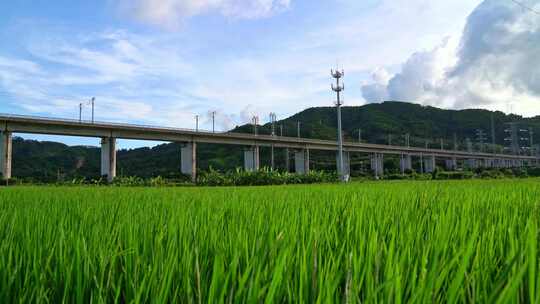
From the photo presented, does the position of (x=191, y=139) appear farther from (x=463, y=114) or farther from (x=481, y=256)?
(x=463, y=114)

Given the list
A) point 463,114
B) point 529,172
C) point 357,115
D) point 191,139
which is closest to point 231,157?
point 191,139

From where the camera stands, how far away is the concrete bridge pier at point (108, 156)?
160 feet

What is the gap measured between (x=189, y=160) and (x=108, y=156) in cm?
1179

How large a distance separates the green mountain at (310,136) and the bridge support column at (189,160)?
8.38ft

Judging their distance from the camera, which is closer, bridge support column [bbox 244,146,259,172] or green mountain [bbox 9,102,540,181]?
bridge support column [bbox 244,146,259,172]

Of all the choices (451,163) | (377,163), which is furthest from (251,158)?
(451,163)

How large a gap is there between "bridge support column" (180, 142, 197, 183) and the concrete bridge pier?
10284 millimetres

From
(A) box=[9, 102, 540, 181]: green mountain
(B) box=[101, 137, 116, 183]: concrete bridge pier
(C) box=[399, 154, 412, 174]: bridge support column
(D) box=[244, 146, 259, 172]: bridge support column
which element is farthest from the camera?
(C) box=[399, 154, 412, 174]: bridge support column

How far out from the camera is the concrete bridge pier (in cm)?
4884

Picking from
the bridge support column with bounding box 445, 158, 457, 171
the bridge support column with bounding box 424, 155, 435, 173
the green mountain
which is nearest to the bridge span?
the green mountain

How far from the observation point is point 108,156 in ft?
161

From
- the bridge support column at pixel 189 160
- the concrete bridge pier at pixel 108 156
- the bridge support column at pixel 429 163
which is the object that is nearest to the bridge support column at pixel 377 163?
the bridge support column at pixel 429 163

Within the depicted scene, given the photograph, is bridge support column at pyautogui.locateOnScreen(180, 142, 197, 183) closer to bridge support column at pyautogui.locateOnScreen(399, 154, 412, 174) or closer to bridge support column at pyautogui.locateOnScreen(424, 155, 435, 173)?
bridge support column at pyautogui.locateOnScreen(399, 154, 412, 174)

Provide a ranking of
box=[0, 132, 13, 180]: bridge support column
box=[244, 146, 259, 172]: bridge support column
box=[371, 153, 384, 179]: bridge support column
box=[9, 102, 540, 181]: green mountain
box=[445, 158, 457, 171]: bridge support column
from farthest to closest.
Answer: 1. box=[445, 158, 457, 171]: bridge support column
2. box=[371, 153, 384, 179]: bridge support column
3. box=[9, 102, 540, 181]: green mountain
4. box=[244, 146, 259, 172]: bridge support column
5. box=[0, 132, 13, 180]: bridge support column
